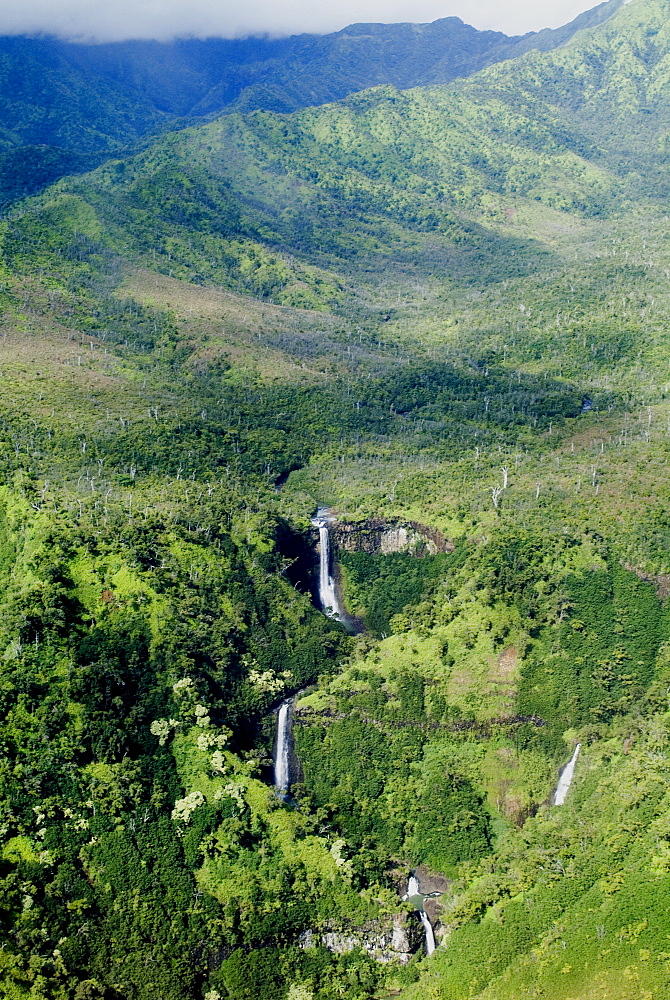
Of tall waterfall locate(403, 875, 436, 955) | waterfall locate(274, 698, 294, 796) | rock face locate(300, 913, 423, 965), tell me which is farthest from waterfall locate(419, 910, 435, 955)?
waterfall locate(274, 698, 294, 796)

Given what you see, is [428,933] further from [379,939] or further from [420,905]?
[379,939]

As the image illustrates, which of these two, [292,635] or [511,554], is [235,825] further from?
[511,554]

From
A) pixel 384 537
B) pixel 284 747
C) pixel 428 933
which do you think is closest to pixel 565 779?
pixel 428 933

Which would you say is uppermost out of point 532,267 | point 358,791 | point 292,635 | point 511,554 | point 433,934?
point 532,267

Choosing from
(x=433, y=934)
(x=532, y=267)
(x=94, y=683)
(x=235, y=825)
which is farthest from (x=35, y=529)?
(x=532, y=267)

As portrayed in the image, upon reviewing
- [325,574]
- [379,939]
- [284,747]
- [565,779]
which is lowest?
[379,939]
